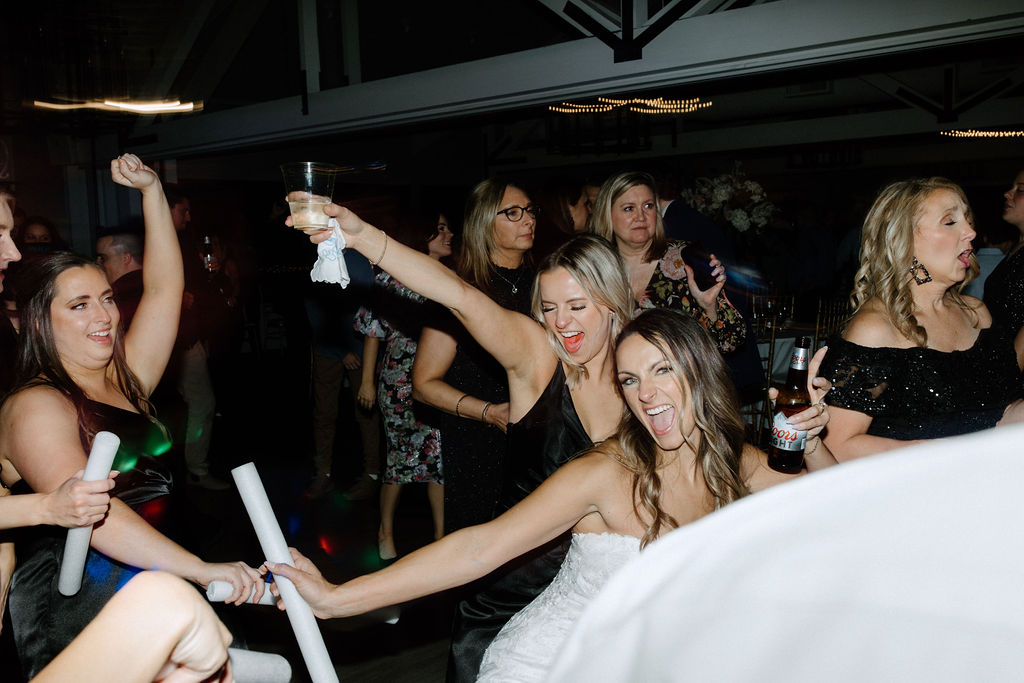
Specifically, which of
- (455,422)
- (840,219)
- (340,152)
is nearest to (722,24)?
(455,422)

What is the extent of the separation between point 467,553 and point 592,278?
0.88m

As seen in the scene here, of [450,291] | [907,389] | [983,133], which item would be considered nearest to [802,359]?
[907,389]

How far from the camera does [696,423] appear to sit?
178 centimetres

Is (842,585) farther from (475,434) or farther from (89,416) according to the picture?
(475,434)

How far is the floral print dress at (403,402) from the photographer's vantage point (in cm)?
381

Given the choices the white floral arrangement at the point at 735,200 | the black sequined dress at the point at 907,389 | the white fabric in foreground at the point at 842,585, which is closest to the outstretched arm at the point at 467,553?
the black sequined dress at the point at 907,389

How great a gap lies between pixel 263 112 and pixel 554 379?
242 inches

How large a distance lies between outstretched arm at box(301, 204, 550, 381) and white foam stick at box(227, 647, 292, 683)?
36.6 inches

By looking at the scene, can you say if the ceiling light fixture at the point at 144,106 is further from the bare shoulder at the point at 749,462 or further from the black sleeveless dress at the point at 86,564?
the bare shoulder at the point at 749,462

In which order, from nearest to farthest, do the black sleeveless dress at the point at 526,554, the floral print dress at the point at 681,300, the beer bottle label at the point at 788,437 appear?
the beer bottle label at the point at 788,437 → the black sleeveless dress at the point at 526,554 → the floral print dress at the point at 681,300

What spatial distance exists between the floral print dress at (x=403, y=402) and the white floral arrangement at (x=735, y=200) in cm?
283

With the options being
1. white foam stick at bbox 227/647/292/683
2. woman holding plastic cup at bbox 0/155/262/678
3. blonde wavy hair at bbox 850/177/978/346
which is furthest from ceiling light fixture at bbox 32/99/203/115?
white foam stick at bbox 227/647/292/683

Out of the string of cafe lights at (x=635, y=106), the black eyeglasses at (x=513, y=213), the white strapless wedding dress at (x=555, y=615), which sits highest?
the string of cafe lights at (x=635, y=106)

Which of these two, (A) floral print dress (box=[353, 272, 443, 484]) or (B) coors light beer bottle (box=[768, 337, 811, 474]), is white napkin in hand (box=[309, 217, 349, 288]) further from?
(A) floral print dress (box=[353, 272, 443, 484])
